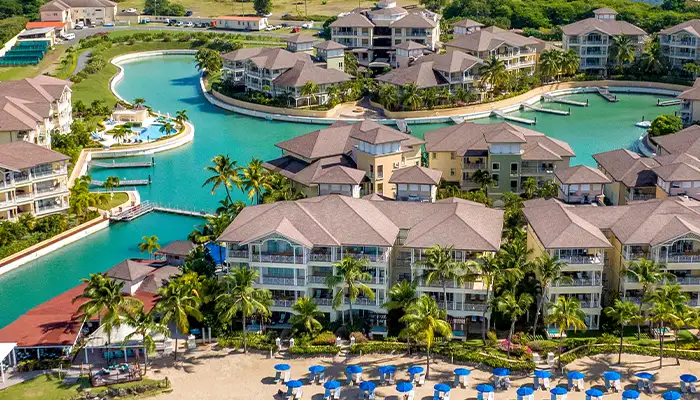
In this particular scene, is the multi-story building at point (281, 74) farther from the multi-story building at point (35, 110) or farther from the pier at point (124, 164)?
the pier at point (124, 164)

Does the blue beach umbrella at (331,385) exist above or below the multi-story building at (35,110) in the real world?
below

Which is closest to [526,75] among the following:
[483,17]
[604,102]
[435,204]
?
[604,102]

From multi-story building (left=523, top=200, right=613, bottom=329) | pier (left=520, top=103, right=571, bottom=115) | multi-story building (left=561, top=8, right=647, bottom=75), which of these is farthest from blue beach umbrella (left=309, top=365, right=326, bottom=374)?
multi-story building (left=561, top=8, right=647, bottom=75)

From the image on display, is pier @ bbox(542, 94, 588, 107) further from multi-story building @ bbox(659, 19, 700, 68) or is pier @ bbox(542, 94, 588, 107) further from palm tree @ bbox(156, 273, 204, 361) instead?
palm tree @ bbox(156, 273, 204, 361)

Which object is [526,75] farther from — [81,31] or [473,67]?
[81,31]

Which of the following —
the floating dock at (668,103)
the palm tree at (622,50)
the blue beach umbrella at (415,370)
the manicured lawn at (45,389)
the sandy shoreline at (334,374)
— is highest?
the palm tree at (622,50)

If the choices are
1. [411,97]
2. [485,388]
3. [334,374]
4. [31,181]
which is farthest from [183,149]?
[485,388]

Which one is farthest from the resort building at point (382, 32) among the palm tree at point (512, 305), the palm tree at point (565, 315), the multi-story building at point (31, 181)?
the palm tree at point (565, 315)
